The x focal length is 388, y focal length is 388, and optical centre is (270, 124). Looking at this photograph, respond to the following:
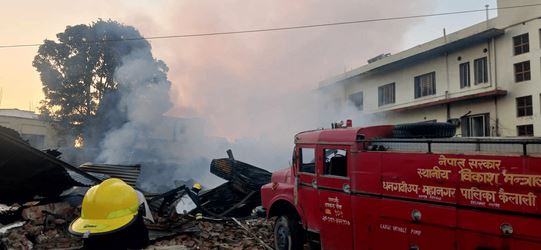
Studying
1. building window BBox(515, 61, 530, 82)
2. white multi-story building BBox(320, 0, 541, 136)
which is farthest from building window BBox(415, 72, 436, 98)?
building window BBox(515, 61, 530, 82)

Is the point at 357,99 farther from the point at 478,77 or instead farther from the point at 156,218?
the point at 156,218

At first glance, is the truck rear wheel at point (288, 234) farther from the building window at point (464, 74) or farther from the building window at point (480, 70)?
the building window at point (464, 74)

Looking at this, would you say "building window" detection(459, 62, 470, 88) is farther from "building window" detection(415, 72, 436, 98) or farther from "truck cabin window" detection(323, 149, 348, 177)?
"truck cabin window" detection(323, 149, 348, 177)

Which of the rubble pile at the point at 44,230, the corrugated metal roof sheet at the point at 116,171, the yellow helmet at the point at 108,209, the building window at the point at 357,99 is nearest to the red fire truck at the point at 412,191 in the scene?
the yellow helmet at the point at 108,209

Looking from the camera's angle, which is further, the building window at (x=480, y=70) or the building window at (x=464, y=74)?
the building window at (x=464, y=74)

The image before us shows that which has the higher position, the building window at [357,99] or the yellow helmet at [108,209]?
the building window at [357,99]

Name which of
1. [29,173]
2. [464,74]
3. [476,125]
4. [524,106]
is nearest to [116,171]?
[29,173]

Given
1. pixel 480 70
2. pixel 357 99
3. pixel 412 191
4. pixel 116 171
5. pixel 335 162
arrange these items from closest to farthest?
1. pixel 412 191
2. pixel 335 162
3. pixel 116 171
4. pixel 480 70
5. pixel 357 99

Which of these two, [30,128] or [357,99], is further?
[30,128]

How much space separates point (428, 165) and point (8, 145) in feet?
26.0

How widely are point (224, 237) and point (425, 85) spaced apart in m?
17.2

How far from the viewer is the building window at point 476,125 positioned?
751 inches

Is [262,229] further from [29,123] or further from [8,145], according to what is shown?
[29,123]

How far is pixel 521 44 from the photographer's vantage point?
57.7ft
